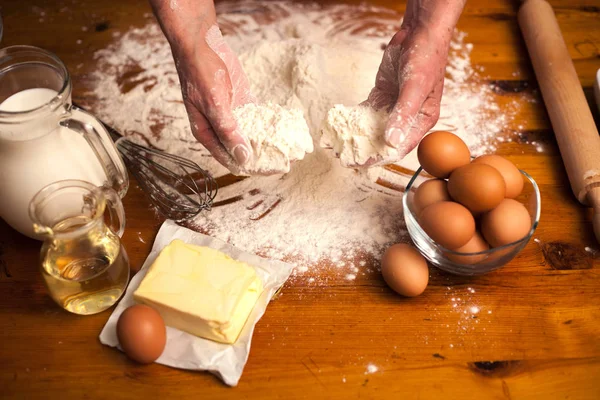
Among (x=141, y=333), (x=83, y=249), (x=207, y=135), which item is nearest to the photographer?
(x=141, y=333)

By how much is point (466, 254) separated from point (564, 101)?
0.70 metres

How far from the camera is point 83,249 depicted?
1.24m

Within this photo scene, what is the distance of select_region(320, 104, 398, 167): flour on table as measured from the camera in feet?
4.36

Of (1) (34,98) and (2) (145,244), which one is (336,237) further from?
(1) (34,98)

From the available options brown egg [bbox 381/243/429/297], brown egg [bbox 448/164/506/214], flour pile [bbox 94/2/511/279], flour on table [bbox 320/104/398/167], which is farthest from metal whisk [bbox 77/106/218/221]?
brown egg [bbox 448/164/506/214]

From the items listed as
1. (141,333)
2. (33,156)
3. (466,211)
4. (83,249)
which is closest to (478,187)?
(466,211)

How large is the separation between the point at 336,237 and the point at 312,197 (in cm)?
14

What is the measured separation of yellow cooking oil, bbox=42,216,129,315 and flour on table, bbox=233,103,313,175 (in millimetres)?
360

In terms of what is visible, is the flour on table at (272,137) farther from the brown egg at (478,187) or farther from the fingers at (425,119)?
the brown egg at (478,187)

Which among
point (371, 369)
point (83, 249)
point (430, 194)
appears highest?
point (430, 194)

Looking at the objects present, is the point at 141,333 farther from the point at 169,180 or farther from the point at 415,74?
the point at 415,74

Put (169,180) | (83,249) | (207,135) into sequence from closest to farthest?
(83,249), (207,135), (169,180)

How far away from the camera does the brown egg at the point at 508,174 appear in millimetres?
1299

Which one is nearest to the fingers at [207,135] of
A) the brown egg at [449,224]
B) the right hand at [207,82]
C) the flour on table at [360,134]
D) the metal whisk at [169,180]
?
the right hand at [207,82]
